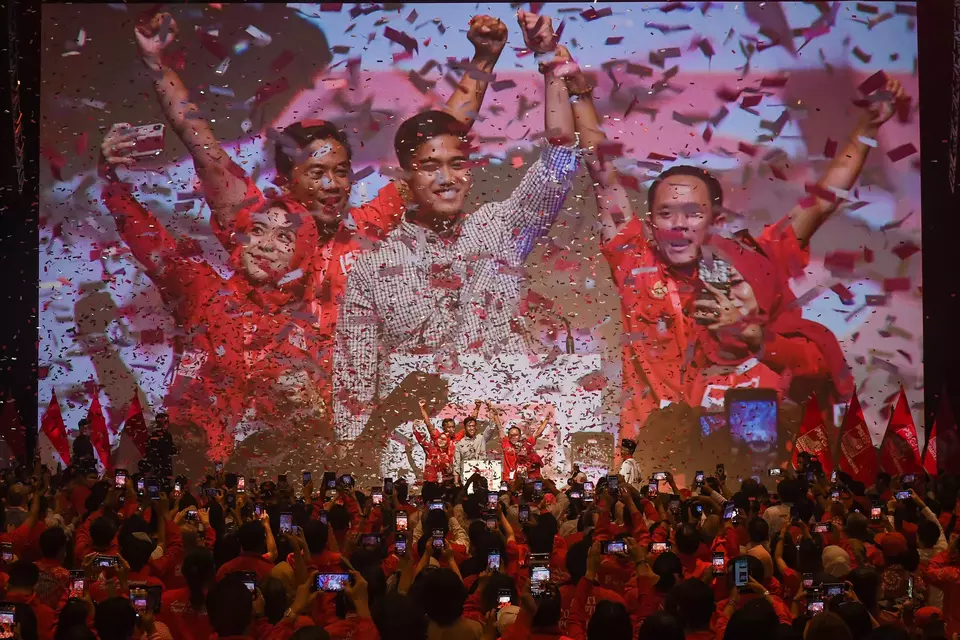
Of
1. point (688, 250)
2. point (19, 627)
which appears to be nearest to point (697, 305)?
point (688, 250)

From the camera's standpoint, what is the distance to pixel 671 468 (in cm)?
1465

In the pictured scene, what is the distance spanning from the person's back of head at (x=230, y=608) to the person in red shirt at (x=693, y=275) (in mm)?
11130

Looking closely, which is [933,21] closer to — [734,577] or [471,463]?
[471,463]

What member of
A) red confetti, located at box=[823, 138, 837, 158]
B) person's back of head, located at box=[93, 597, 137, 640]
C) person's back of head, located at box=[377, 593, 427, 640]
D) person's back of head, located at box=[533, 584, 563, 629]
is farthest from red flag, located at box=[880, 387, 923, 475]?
person's back of head, located at box=[93, 597, 137, 640]

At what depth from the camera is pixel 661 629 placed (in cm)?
335

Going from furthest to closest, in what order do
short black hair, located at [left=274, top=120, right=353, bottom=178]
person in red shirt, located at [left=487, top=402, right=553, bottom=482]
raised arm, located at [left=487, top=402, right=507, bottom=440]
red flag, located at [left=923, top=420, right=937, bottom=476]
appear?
short black hair, located at [left=274, top=120, right=353, bottom=178] → raised arm, located at [left=487, top=402, right=507, bottom=440] → red flag, located at [left=923, top=420, right=937, bottom=476] → person in red shirt, located at [left=487, top=402, right=553, bottom=482]

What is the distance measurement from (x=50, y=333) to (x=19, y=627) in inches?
449

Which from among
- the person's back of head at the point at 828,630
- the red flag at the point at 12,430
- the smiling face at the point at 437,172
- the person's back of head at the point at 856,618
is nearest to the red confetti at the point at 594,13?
the smiling face at the point at 437,172

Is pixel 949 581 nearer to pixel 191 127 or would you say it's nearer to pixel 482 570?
pixel 482 570

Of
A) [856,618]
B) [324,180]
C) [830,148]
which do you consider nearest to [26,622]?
[856,618]

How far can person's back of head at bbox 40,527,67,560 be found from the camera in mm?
5328

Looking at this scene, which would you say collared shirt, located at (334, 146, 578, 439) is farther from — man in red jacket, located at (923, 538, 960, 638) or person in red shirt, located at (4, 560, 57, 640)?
person in red shirt, located at (4, 560, 57, 640)

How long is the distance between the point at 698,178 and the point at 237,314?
598 cm

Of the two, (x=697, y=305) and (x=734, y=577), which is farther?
(x=697, y=305)
